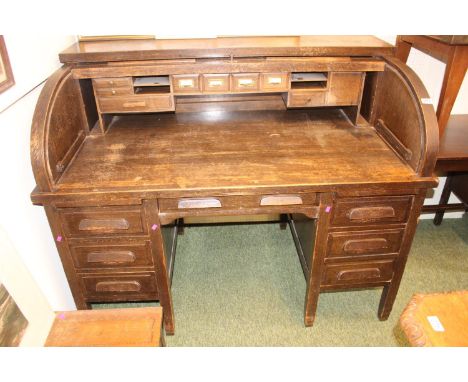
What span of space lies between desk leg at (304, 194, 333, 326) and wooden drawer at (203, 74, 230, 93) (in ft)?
2.31

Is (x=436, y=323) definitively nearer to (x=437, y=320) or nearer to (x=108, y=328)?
(x=437, y=320)

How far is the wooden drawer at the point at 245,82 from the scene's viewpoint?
1.73m

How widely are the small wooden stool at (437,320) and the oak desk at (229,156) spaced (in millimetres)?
750

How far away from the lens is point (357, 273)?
69.1 inches

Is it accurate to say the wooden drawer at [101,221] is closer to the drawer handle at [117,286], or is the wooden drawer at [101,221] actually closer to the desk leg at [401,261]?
the drawer handle at [117,286]

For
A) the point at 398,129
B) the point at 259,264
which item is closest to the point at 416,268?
the point at 259,264

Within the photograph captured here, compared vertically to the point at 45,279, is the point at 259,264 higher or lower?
lower

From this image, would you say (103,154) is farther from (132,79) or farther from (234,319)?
(234,319)

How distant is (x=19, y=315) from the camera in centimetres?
103

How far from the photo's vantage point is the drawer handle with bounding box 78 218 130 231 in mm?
1486

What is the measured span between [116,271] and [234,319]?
2.47 feet

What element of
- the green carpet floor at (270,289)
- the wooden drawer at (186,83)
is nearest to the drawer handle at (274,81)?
the wooden drawer at (186,83)

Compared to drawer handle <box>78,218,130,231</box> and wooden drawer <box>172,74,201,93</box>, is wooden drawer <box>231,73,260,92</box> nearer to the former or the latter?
wooden drawer <box>172,74,201,93</box>
